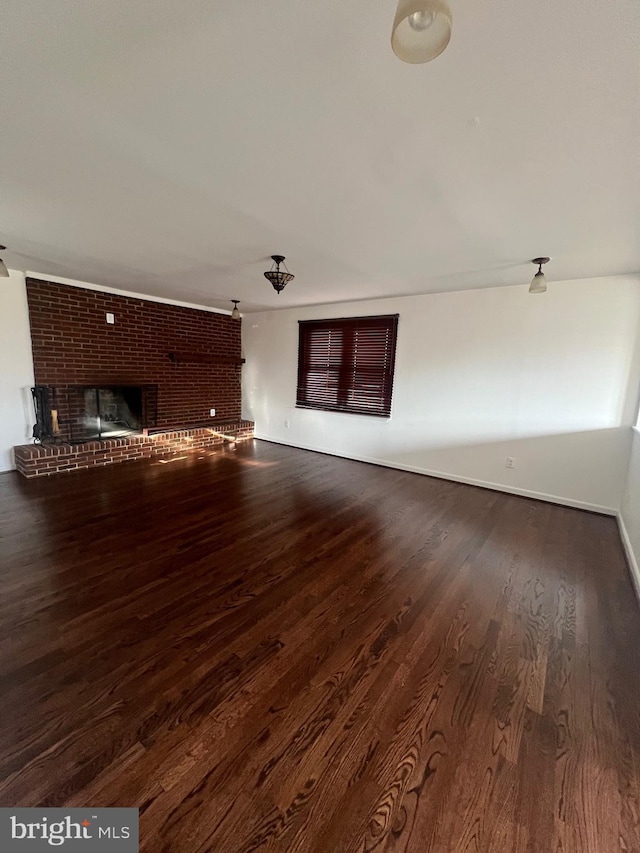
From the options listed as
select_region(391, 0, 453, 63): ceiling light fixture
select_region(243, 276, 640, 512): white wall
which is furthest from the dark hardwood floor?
select_region(391, 0, 453, 63): ceiling light fixture

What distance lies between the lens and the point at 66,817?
3.32 feet

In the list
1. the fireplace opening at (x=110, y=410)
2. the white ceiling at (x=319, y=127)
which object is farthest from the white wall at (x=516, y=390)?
the fireplace opening at (x=110, y=410)

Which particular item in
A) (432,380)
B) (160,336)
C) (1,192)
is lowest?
(432,380)

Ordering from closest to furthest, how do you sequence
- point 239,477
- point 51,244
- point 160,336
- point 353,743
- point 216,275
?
point 353,743
point 51,244
point 216,275
point 239,477
point 160,336

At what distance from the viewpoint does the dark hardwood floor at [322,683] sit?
41.4 inches

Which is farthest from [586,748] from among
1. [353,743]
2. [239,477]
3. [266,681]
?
[239,477]

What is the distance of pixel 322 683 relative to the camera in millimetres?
1488

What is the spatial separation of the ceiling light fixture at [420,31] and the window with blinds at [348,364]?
3.90 metres

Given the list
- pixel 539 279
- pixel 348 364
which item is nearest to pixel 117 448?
pixel 348 364

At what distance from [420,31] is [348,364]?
14.2 ft

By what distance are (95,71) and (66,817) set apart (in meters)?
2.44

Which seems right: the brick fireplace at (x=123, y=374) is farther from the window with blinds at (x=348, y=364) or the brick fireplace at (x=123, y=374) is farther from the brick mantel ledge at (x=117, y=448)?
the window with blinds at (x=348, y=364)

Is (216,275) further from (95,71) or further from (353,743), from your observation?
(353,743)

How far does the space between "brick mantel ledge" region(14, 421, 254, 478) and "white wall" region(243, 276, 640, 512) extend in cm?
219
